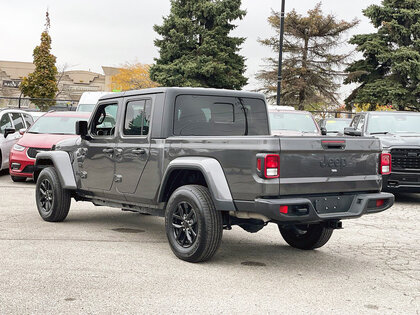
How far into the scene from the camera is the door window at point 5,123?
15.0m

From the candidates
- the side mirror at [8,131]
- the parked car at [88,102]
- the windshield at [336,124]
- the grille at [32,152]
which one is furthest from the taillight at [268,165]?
the windshield at [336,124]

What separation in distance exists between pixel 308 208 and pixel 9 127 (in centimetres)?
1177

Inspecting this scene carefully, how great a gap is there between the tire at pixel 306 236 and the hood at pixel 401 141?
517cm

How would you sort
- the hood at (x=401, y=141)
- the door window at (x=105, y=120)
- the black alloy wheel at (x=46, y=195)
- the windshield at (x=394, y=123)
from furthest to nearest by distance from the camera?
the windshield at (x=394, y=123)
the hood at (x=401, y=141)
the black alloy wheel at (x=46, y=195)
the door window at (x=105, y=120)

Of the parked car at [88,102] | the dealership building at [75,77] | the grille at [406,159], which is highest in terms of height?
the dealership building at [75,77]

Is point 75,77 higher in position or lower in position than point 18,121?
higher

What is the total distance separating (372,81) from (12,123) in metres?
34.0

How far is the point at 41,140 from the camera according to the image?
13.4 metres

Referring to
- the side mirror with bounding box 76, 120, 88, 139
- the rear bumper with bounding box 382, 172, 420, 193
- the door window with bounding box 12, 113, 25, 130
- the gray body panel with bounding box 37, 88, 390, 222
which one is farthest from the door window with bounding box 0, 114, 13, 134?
the rear bumper with bounding box 382, 172, 420, 193

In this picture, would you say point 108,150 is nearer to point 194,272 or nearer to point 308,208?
point 194,272

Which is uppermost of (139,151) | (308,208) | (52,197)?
(139,151)

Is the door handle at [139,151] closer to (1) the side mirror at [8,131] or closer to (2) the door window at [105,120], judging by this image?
(2) the door window at [105,120]

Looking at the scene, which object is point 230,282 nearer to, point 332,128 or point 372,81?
point 332,128

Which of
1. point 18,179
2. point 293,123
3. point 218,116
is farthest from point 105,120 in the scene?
point 293,123
